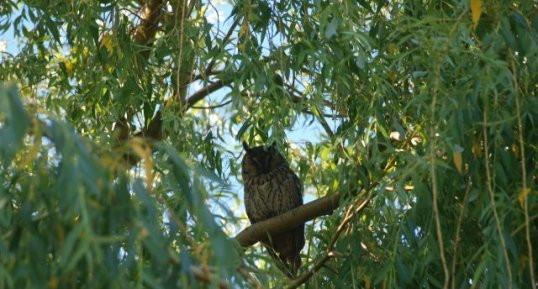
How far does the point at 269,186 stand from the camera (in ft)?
20.0

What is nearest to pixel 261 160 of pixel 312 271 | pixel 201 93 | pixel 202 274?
pixel 201 93

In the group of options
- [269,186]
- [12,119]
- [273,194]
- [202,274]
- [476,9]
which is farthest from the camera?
[269,186]

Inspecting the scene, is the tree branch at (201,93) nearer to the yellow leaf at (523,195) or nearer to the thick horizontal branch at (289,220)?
the thick horizontal branch at (289,220)

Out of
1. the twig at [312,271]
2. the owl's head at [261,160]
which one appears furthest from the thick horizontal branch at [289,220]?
the owl's head at [261,160]

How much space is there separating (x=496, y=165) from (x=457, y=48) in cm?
35

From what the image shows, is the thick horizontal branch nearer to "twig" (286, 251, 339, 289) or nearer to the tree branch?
"twig" (286, 251, 339, 289)

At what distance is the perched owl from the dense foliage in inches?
24.8

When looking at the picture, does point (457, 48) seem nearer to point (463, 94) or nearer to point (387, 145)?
point (463, 94)

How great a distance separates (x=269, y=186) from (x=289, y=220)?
3.31 feet

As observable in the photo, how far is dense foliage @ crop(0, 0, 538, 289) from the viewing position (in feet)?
8.80

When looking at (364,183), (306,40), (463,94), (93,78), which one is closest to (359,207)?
(364,183)

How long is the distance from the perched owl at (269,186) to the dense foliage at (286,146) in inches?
24.8

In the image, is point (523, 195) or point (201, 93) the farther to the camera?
point (201, 93)

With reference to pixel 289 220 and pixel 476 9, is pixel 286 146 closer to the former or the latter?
pixel 289 220
